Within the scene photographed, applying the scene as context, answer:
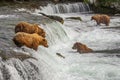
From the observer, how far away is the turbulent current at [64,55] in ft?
36.3

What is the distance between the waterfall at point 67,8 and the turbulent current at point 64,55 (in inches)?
282

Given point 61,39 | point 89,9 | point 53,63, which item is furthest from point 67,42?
point 89,9

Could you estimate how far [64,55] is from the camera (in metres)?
15.1

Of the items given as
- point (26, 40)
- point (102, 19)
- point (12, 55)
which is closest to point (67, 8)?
point (102, 19)

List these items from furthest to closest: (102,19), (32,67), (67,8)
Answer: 1. (67,8)
2. (102,19)
3. (32,67)

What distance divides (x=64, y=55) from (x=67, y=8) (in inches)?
612

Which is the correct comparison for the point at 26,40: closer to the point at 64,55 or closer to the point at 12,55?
the point at 12,55

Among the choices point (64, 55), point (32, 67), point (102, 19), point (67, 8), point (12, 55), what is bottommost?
point (67, 8)

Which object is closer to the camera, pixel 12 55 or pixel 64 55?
pixel 12 55

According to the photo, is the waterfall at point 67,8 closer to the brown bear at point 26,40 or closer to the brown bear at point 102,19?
the brown bear at point 102,19

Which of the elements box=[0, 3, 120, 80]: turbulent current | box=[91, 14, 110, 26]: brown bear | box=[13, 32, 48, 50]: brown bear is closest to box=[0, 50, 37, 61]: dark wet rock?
box=[0, 3, 120, 80]: turbulent current

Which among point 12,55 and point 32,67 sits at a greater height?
point 12,55

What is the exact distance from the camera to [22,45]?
12.6 meters

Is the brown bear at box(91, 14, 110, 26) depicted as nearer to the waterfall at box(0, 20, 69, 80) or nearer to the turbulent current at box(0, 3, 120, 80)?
the turbulent current at box(0, 3, 120, 80)
